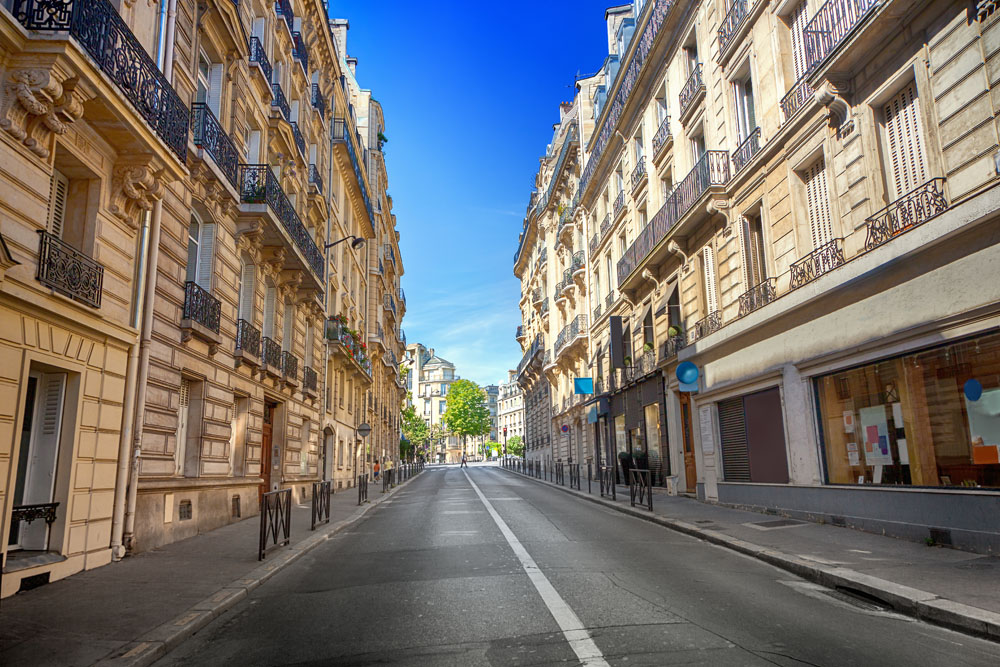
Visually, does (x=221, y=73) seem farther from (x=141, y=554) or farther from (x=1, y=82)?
(x=141, y=554)

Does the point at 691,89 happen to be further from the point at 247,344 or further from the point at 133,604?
the point at 133,604

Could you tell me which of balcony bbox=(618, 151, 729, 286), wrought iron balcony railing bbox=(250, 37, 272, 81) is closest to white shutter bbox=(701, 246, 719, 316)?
balcony bbox=(618, 151, 729, 286)

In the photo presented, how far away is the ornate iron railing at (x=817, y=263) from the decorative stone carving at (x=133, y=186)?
10.8 metres

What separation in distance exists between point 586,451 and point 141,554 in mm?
27472

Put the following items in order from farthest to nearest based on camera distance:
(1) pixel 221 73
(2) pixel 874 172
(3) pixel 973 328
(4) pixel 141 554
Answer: (1) pixel 221 73 < (2) pixel 874 172 < (4) pixel 141 554 < (3) pixel 973 328

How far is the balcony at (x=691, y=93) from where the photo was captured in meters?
17.8

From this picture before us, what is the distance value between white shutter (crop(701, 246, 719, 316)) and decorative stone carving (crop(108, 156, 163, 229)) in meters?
12.8

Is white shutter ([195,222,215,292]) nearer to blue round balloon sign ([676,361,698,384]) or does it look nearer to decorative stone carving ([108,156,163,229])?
decorative stone carving ([108,156,163,229])

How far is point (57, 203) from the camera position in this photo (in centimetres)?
849

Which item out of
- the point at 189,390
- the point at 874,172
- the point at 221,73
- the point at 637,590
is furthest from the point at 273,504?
the point at 874,172

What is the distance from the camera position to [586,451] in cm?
3503

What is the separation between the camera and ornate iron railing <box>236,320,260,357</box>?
14562 millimetres

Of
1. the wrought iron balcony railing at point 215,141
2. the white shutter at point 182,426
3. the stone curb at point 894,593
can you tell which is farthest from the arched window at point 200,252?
the stone curb at point 894,593

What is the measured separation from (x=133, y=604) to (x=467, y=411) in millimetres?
90272
